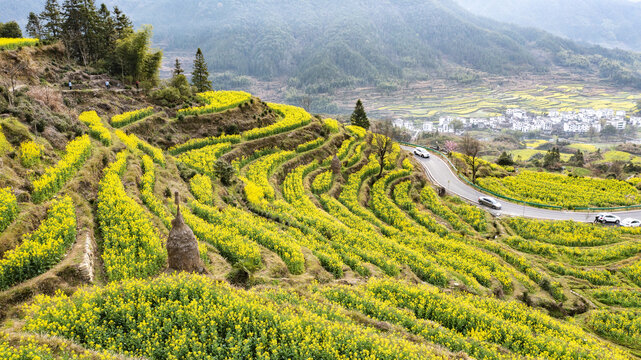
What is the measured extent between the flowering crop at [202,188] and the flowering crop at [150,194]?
3.40 metres

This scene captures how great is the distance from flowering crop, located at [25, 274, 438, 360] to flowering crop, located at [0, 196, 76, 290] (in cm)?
164

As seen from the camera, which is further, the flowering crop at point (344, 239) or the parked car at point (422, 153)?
the parked car at point (422, 153)

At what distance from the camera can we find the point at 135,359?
887 centimetres

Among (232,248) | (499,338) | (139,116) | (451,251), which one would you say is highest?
(139,116)

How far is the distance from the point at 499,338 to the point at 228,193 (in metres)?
23.8

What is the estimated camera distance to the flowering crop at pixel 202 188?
1031 inches

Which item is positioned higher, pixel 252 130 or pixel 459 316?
pixel 252 130

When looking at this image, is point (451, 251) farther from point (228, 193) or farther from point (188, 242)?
point (188, 242)

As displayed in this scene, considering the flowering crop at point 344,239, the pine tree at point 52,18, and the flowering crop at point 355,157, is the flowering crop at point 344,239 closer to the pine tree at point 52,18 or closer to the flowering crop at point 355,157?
the flowering crop at point 355,157

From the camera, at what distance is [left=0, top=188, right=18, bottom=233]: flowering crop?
12484 millimetres

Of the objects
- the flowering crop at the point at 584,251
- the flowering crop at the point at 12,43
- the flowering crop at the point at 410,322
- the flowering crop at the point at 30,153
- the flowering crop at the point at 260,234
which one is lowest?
the flowering crop at the point at 584,251

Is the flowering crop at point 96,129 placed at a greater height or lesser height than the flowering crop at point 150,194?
greater


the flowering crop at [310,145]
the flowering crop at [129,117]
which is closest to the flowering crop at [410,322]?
the flowering crop at [129,117]

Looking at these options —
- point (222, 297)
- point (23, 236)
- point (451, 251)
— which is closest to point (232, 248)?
point (222, 297)
